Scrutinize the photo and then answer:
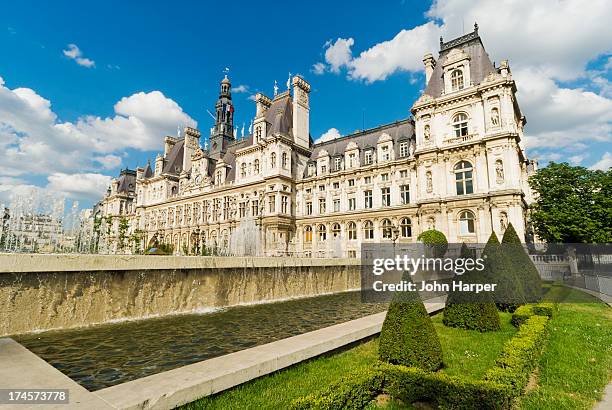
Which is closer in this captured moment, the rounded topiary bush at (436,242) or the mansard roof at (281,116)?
the rounded topiary bush at (436,242)

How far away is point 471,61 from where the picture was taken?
36.6 meters

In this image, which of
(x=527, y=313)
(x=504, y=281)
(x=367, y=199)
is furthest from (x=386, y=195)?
(x=527, y=313)

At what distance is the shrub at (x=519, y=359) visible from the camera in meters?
5.41

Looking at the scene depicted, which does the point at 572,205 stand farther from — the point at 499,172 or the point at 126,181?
the point at 126,181

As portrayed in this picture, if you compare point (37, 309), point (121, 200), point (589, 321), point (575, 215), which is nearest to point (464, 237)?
point (575, 215)

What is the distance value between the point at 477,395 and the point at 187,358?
5.83 metres

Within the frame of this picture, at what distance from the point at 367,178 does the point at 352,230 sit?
6.83m

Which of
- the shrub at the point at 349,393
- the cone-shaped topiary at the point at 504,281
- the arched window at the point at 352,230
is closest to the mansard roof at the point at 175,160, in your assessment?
the arched window at the point at 352,230

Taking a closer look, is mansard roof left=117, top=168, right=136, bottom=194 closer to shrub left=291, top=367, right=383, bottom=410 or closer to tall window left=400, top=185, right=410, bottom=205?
tall window left=400, top=185, right=410, bottom=205

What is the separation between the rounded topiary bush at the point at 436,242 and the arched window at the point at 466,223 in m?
2.90

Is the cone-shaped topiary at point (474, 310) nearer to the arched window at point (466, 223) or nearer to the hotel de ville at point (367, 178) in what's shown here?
the hotel de ville at point (367, 178)

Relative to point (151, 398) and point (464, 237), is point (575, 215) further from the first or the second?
point (151, 398)

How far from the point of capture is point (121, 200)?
78.2m

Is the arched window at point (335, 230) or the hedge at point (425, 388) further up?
the arched window at point (335, 230)
